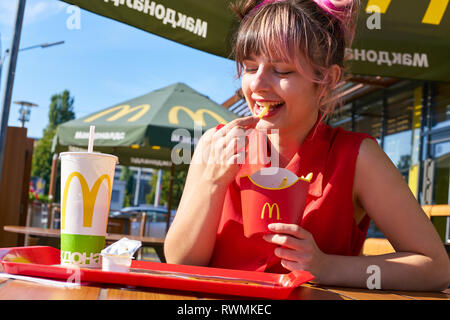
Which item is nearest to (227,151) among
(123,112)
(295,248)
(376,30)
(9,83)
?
(295,248)

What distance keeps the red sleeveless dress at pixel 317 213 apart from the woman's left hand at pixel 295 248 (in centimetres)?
23

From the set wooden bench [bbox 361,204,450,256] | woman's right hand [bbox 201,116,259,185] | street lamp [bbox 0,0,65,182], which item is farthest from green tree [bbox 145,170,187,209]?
woman's right hand [bbox 201,116,259,185]

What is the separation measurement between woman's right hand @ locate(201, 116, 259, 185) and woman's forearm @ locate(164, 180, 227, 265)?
0.15 ft

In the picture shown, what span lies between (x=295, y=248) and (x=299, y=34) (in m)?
0.71

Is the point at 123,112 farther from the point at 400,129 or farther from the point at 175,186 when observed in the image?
the point at 175,186

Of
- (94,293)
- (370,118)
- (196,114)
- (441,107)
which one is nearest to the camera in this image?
(94,293)

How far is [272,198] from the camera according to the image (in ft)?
3.21

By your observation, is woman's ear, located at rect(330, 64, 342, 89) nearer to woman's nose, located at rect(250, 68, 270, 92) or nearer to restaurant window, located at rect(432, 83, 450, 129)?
woman's nose, located at rect(250, 68, 270, 92)

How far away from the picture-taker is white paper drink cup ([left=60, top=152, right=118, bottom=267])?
942mm

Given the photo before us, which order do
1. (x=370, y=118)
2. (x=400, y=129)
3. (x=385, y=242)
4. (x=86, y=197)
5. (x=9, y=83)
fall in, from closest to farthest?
(x=86, y=197)
(x=9, y=83)
(x=385, y=242)
(x=400, y=129)
(x=370, y=118)

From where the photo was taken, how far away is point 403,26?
Answer: 263 cm
